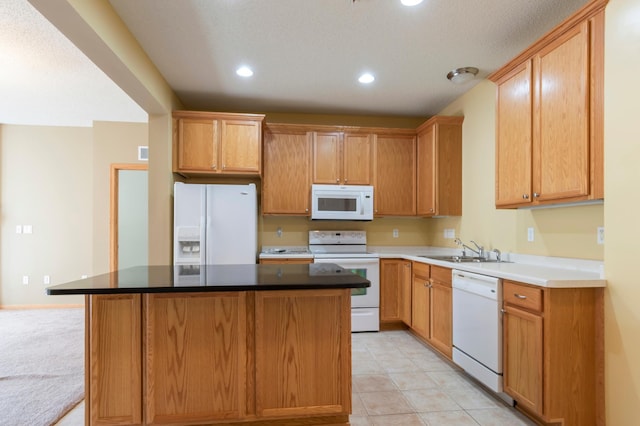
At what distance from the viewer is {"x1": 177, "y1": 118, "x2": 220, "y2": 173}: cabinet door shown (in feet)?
11.8

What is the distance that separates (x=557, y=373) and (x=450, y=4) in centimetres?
227

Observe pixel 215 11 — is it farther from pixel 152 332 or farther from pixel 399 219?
pixel 399 219

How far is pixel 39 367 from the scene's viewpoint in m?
2.81

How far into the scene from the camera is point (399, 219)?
443cm

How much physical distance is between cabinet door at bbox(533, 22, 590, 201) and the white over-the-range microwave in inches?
77.7

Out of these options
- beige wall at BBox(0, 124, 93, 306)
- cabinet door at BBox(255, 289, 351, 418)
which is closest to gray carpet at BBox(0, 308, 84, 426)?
beige wall at BBox(0, 124, 93, 306)

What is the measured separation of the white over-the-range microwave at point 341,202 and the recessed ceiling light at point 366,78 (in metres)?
1.19

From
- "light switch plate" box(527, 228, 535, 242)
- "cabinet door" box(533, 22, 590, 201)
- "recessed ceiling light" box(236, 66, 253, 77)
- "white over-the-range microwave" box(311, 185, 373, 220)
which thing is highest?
"recessed ceiling light" box(236, 66, 253, 77)

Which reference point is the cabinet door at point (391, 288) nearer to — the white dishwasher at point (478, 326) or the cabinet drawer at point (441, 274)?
the cabinet drawer at point (441, 274)

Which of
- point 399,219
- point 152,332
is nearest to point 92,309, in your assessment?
point 152,332

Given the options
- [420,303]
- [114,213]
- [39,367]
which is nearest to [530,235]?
[420,303]

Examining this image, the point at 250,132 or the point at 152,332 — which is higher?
the point at 250,132

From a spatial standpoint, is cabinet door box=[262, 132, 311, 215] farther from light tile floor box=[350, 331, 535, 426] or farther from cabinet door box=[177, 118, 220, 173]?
light tile floor box=[350, 331, 535, 426]

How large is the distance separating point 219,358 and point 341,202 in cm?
250
